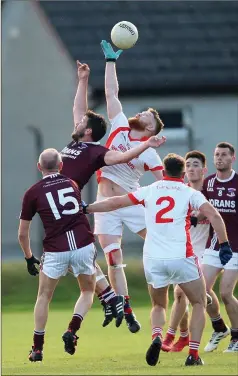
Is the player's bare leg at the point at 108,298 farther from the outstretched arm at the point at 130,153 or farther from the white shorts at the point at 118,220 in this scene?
the outstretched arm at the point at 130,153

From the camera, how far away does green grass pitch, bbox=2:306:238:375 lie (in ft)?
38.7

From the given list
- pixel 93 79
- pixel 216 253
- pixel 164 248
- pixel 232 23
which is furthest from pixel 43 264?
pixel 232 23

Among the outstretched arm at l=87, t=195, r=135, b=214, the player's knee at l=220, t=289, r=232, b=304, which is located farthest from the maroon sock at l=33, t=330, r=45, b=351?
the player's knee at l=220, t=289, r=232, b=304

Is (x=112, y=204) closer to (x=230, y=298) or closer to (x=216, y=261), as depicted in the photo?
(x=216, y=261)

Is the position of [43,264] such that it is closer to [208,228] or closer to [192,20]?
[208,228]

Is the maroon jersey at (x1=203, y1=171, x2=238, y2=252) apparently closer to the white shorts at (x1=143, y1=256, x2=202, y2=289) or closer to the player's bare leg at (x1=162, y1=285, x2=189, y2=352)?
the player's bare leg at (x1=162, y1=285, x2=189, y2=352)

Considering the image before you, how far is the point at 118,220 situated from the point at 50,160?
83.1 inches

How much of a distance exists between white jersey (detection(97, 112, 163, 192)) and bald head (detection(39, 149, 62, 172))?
164 centimetres

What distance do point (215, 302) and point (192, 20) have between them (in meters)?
21.7

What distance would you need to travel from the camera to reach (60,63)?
36219 mm

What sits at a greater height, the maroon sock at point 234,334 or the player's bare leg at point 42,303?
the player's bare leg at point 42,303

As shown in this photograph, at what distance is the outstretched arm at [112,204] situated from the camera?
1251cm

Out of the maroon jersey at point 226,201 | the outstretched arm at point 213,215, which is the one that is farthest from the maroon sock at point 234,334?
the outstretched arm at point 213,215

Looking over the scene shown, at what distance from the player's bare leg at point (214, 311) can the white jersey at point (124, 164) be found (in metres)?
1.34
